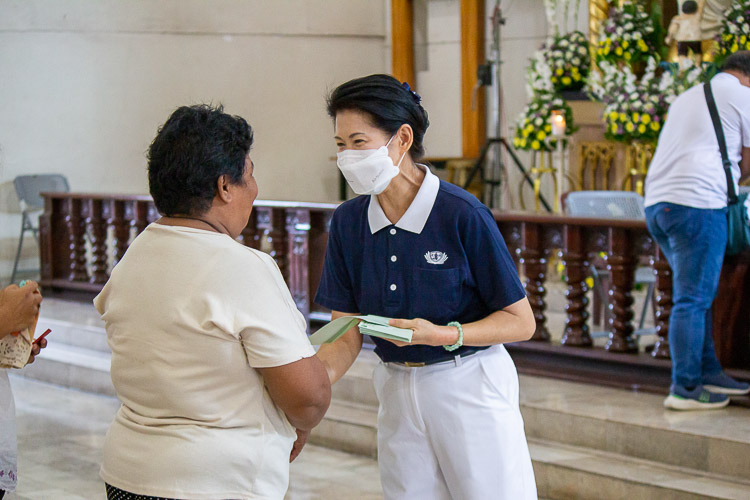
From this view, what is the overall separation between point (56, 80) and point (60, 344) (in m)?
3.50

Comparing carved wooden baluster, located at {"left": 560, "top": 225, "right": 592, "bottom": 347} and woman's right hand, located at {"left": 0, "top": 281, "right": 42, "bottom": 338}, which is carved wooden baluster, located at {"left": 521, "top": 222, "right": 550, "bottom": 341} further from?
woman's right hand, located at {"left": 0, "top": 281, "right": 42, "bottom": 338}

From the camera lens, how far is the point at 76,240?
25.4ft

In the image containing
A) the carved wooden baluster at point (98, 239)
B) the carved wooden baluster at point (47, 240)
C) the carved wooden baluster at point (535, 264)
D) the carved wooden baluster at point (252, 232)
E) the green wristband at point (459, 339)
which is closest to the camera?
the green wristband at point (459, 339)

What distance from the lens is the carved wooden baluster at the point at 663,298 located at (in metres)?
4.54

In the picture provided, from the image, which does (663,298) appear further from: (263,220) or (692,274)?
(263,220)

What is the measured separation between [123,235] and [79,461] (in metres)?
2.87

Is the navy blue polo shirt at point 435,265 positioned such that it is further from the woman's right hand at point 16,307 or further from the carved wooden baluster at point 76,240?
the carved wooden baluster at point 76,240

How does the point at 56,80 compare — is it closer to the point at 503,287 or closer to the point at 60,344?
the point at 60,344

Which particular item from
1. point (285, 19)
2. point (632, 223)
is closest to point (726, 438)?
point (632, 223)

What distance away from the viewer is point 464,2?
997cm

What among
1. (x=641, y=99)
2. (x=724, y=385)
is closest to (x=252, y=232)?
(x=641, y=99)

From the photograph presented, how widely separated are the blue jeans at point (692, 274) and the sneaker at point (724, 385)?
0.23 feet

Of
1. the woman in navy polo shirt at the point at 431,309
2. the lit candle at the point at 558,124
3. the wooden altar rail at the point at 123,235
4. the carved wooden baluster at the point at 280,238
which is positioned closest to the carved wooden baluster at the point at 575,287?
the wooden altar rail at the point at 123,235

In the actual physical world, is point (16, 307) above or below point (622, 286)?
above
